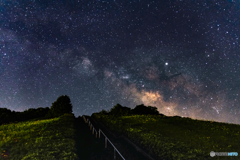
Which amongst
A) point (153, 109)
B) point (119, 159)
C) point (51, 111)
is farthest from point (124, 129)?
point (51, 111)

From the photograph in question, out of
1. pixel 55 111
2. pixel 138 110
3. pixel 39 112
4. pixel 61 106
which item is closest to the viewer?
pixel 138 110

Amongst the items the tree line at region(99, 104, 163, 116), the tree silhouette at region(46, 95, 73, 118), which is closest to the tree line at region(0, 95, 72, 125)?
the tree silhouette at region(46, 95, 73, 118)

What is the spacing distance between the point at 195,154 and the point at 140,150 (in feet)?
15.2

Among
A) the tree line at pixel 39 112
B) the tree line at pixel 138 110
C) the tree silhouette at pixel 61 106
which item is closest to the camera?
the tree line at pixel 39 112

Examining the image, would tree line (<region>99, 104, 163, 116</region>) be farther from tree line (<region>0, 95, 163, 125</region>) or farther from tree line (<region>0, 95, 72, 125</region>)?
tree line (<region>0, 95, 72, 125</region>)

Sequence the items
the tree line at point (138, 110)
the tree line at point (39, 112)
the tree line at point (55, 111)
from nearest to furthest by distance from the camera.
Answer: the tree line at point (39, 112) < the tree line at point (55, 111) < the tree line at point (138, 110)

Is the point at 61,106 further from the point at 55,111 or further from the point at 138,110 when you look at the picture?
the point at 138,110

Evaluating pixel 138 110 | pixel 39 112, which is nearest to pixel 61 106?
pixel 39 112

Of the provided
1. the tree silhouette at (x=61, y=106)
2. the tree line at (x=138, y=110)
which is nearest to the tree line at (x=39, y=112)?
the tree silhouette at (x=61, y=106)

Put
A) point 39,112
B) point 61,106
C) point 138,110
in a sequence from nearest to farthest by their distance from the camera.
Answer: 1. point 138,110
2. point 39,112
3. point 61,106

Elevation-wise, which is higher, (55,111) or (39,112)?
(55,111)

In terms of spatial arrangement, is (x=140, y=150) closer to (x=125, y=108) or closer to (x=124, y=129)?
(x=124, y=129)

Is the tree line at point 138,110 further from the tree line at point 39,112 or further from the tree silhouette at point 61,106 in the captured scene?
the tree line at point 39,112

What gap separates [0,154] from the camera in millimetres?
9188
